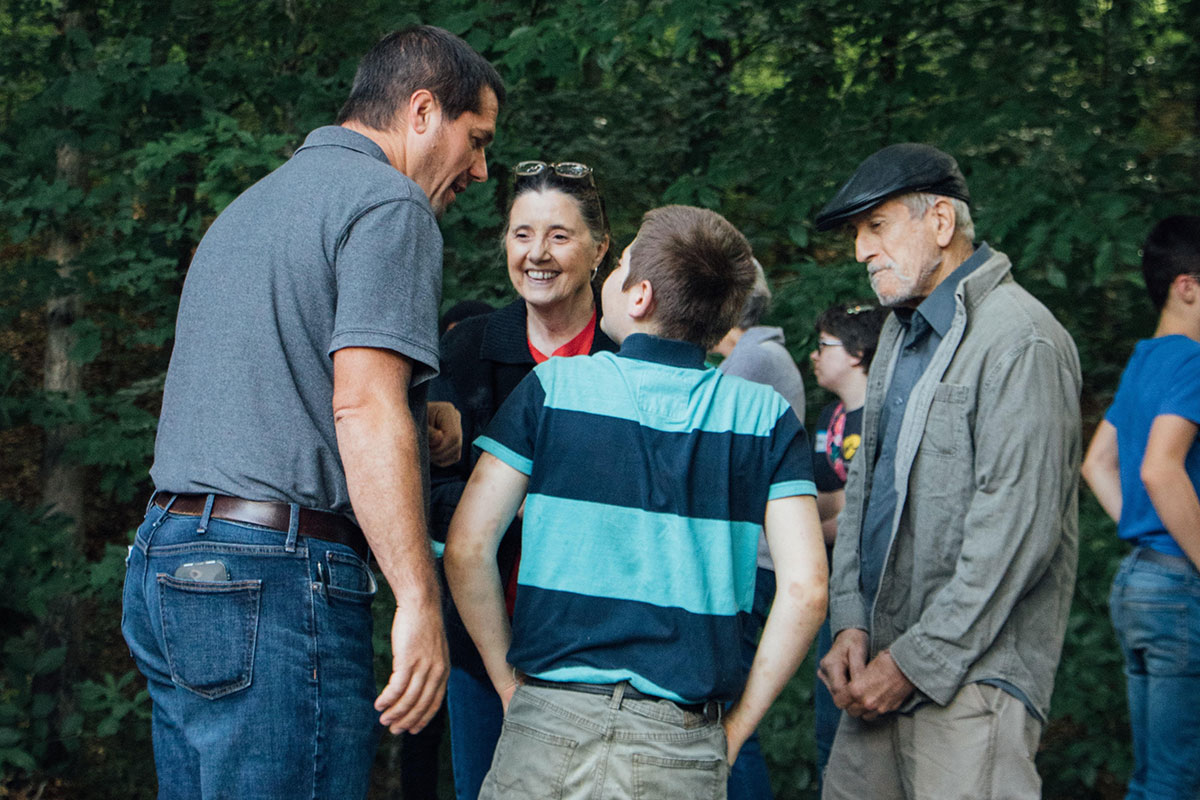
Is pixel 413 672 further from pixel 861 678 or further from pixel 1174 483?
pixel 1174 483

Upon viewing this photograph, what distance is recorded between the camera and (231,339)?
6.48 ft

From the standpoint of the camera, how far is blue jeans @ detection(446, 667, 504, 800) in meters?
2.85

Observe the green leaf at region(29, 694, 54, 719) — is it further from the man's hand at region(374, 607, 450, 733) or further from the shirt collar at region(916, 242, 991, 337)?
the shirt collar at region(916, 242, 991, 337)

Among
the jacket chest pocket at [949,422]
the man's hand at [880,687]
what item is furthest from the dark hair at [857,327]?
the man's hand at [880,687]

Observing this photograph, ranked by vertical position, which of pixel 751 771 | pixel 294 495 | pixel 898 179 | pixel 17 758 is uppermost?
pixel 898 179

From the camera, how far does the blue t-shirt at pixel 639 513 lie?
6.55 feet

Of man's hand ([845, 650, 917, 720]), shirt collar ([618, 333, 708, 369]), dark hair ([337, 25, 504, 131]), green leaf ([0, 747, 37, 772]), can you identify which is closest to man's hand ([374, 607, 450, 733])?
shirt collar ([618, 333, 708, 369])

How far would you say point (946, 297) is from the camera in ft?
8.72

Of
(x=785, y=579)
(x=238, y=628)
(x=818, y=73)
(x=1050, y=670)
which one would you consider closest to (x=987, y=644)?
(x=1050, y=670)

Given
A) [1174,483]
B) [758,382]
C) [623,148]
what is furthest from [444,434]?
[623,148]

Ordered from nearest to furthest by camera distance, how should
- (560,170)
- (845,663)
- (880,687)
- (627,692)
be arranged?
1. (627,692)
2. (880,687)
3. (845,663)
4. (560,170)

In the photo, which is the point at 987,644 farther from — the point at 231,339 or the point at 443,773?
the point at 443,773

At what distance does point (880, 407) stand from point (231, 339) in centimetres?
164

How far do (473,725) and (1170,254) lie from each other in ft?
8.57
